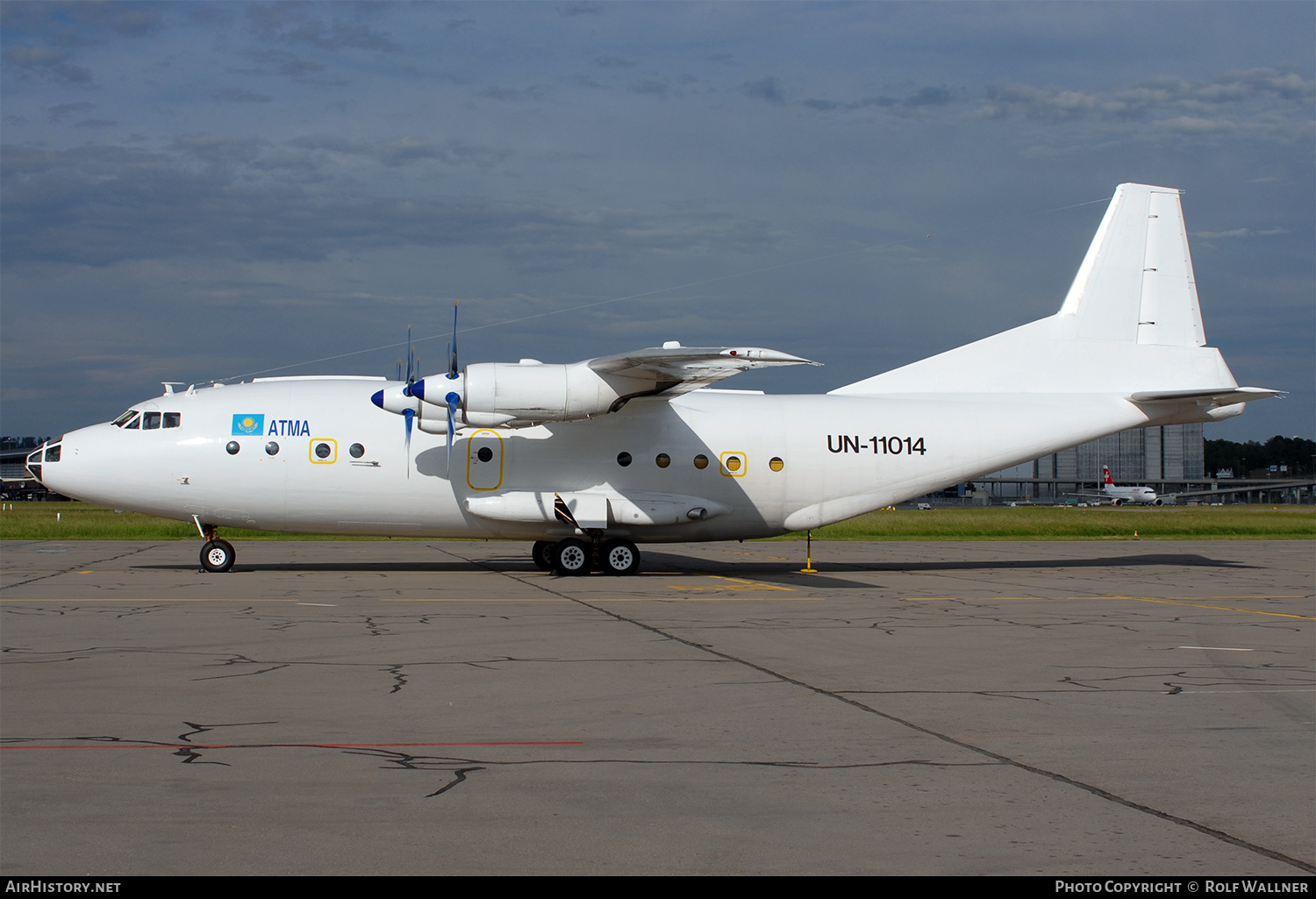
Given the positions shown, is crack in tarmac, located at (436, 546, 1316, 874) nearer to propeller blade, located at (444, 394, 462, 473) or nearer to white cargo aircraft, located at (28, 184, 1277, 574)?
propeller blade, located at (444, 394, 462, 473)

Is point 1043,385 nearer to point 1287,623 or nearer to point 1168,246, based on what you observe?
point 1168,246

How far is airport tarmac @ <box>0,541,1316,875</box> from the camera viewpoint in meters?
5.13

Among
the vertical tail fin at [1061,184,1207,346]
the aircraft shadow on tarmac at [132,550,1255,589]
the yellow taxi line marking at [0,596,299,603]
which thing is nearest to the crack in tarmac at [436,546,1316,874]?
the yellow taxi line marking at [0,596,299,603]

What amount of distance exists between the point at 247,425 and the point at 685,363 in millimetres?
8977

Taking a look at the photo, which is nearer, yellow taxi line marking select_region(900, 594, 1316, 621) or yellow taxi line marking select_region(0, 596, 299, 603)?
yellow taxi line marking select_region(0, 596, 299, 603)

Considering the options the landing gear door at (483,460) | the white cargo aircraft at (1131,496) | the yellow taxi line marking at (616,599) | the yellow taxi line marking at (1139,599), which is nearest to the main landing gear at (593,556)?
the landing gear door at (483,460)

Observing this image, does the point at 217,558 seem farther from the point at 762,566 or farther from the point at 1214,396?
the point at 1214,396

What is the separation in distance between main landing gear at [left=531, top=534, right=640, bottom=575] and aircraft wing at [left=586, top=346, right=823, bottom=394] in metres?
3.47

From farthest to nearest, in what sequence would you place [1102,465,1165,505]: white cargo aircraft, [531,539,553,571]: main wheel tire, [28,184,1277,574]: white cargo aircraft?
[1102,465,1165,505]: white cargo aircraft, [531,539,553,571]: main wheel tire, [28,184,1277,574]: white cargo aircraft

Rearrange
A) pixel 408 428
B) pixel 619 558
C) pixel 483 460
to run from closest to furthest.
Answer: pixel 408 428 → pixel 483 460 → pixel 619 558

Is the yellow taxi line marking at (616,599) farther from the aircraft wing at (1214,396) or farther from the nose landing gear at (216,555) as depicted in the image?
the aircraft wing at (1214,396)

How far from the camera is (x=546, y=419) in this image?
19.5 metres

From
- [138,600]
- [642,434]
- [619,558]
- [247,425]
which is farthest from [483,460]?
[138,600]

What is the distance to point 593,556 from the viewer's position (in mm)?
21500
